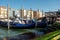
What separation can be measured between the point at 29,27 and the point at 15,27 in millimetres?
4148

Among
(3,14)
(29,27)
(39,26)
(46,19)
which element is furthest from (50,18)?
(3,14)

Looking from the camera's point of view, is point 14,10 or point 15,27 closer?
point 15,27

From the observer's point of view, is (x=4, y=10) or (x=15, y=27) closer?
(x=15, y=27)

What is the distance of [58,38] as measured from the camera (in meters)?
13.3

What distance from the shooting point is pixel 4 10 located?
10650 centimetres

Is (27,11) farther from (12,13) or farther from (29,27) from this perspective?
(29,27)

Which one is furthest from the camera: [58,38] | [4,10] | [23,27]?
[4,10]

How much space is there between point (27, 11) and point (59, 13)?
2089 inches

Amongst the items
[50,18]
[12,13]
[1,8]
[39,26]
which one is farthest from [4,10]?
[39,26]

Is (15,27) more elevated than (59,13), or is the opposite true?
(59,13)

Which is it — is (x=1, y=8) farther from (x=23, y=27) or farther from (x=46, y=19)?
(x=23, y=27)

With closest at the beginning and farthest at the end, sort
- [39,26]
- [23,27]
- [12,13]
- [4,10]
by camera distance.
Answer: [23,27], [39,26], [12,13], [4,10]

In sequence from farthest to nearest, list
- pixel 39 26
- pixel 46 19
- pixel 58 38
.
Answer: pixel 46 19 → pixel 39 26 → pixel 58 38

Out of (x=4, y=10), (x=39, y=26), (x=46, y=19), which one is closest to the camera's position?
(x=39, y=26)
